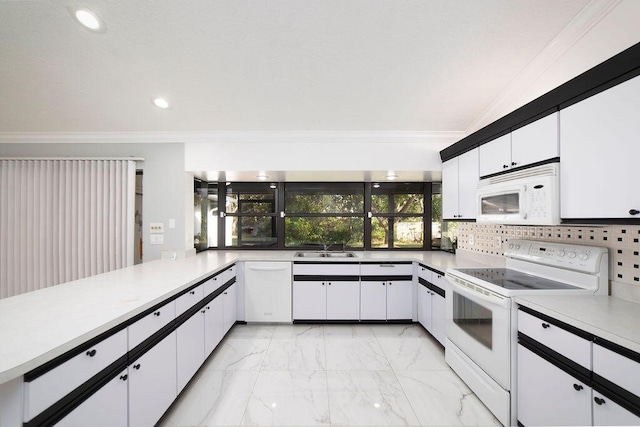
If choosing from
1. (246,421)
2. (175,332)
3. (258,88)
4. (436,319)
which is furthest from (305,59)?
(436,319)

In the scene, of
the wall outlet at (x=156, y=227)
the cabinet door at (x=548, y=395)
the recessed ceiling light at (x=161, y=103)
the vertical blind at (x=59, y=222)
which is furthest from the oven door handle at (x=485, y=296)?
the vertical blind at (x=59, y=222)

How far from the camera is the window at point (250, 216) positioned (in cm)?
381

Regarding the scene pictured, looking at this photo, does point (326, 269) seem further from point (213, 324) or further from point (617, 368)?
point (617, 368)

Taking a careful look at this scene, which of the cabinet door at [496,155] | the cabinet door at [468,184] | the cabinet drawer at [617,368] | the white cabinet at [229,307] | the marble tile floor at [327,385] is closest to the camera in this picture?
the cabinet drawer at [617,368]

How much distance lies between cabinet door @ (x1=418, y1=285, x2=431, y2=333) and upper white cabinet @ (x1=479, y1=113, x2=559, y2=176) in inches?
55.4

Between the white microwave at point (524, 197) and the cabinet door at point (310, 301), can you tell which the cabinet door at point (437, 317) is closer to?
the white microwave at point (524, 197)

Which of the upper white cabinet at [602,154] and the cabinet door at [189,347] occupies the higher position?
the upper white cabinet at [602,154]

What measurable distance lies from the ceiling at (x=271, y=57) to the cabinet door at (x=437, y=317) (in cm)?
189

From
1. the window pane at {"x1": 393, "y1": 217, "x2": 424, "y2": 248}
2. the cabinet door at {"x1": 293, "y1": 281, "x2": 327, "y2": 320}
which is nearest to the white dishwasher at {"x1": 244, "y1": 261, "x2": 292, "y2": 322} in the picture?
the cabinet door at {"x1": 293, "y1": 281, "x2": 327, "y2": 320}

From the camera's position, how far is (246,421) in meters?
1.66

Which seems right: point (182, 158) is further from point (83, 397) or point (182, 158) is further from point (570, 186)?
point (570, 186)

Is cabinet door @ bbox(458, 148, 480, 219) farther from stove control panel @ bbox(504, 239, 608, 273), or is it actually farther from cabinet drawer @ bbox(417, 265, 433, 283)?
cabinet drawer @ bbox(417, 265, 433, 283)

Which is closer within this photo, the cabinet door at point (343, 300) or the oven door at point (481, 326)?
the oven door at point (481, 326)

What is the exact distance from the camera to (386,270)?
10.2ft
